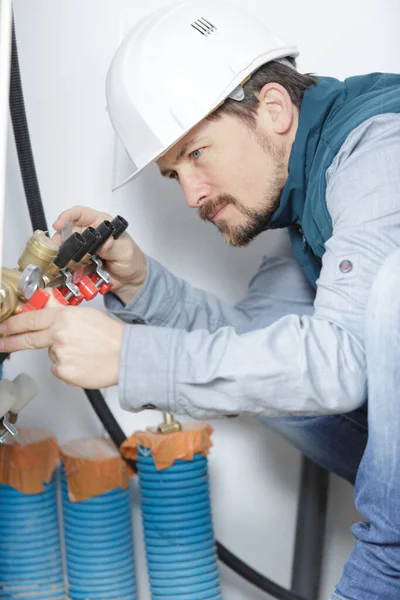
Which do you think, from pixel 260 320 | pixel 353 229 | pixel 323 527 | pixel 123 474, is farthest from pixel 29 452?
pixel 353 229

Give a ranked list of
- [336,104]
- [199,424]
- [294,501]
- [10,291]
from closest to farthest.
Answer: [10,291], [336,104], [199,424], [294,501]

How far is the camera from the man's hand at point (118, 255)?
4.03 feet

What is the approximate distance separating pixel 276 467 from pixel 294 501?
0.07 meters

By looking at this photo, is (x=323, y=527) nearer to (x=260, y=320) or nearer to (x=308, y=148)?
(x=260, y=320)

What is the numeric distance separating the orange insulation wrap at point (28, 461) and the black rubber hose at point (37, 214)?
3.7 inches

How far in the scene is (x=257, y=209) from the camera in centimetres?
125

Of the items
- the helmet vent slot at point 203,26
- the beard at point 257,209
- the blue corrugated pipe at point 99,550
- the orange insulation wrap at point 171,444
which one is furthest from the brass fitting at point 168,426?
the helmet vent slot at point 203,26

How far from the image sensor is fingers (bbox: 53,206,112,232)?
48.1 inches

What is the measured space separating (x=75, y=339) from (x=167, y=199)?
644 mm

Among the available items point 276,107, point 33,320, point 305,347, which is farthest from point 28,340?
point 276,107

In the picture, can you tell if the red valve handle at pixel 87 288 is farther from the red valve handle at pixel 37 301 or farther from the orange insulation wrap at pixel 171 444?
the orange insulation wrap at pixel 171 444

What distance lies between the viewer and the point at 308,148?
3.88ft

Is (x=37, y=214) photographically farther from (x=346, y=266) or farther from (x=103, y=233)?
(x=346, y=266)

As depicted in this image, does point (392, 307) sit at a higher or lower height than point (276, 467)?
higher
